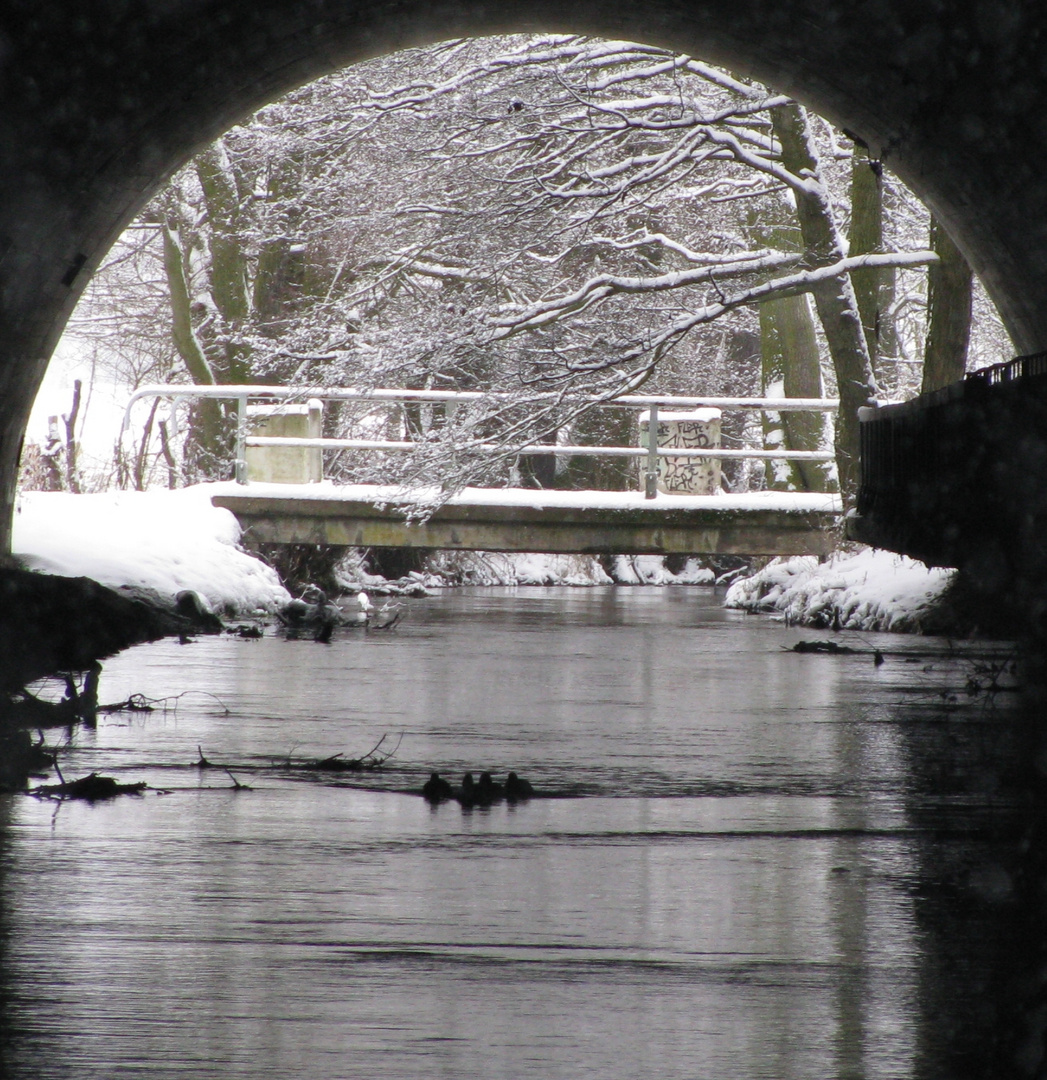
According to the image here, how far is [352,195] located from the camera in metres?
20.7

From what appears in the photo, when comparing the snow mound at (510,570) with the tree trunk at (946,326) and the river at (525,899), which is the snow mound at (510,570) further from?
the river at (525,899)

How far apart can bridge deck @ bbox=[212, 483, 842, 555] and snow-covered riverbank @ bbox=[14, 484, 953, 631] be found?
479 mm

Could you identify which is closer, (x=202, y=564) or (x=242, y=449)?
(x=202, y=564)

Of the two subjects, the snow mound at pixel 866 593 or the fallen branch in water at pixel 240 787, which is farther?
the snow mound at pixel 866 593

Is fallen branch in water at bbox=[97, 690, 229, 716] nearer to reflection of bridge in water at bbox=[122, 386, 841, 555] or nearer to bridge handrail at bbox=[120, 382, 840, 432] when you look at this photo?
reflection of bridge in water at bbox=[122, 386, 841, 555]

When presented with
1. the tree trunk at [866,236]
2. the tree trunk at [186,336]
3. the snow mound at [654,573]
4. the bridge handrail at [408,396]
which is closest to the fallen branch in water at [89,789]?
the bridge handrail at [408,396]

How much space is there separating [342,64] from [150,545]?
7.36 metres

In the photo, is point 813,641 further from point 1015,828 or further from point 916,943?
point 916,943

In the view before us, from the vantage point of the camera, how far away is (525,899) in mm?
4250

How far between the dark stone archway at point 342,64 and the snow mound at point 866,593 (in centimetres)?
655

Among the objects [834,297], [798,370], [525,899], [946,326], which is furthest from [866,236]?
[525,899]

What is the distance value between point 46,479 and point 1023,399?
1650 cm

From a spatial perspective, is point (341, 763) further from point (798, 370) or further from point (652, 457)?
point (798, 370)

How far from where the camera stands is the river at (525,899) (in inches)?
124
